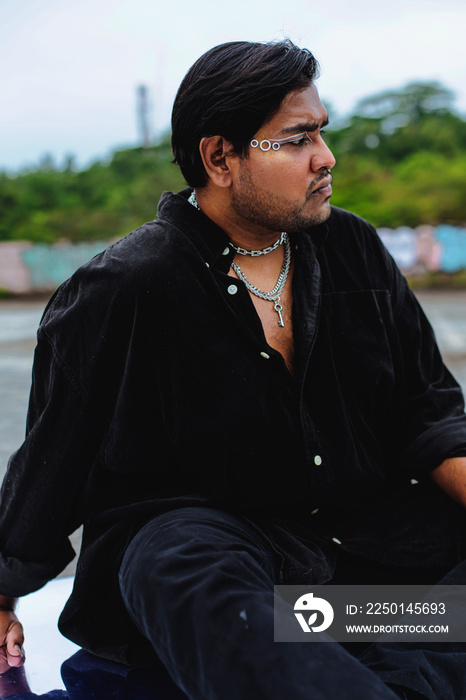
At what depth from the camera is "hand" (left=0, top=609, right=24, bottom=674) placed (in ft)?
6.27

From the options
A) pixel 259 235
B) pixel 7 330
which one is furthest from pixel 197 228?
pixel 7 330

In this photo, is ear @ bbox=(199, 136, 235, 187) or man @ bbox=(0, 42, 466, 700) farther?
ear @ bbox=(199, 136, 235, 187)

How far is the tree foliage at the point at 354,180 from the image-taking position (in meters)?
17.9

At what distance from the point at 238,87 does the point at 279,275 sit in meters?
0.50

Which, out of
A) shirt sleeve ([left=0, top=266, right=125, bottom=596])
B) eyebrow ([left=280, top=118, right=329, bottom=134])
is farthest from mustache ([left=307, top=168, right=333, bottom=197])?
shirt sleeve ([left=0, top=266, right=125, bottom=596])

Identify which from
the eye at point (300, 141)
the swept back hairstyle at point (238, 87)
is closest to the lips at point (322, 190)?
the eye at point (300, 141)

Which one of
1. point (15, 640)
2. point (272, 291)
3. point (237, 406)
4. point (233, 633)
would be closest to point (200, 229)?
point (272, 291)

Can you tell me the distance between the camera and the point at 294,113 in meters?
1.89

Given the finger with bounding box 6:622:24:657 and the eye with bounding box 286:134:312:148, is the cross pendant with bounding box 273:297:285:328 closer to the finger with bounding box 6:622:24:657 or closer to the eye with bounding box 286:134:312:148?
the eye with bounding box 286:134:312:148

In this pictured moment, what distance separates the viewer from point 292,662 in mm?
1237

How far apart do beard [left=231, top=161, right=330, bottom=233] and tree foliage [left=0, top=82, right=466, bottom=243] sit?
53.2 feet

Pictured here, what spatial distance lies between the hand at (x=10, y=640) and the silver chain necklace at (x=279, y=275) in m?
1.05

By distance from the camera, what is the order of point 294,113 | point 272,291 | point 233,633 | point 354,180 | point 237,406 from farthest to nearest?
point 354,180
point 272,291
point 294,113
point 237,406
point 233,633

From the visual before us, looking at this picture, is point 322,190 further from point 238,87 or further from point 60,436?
point 60,436
